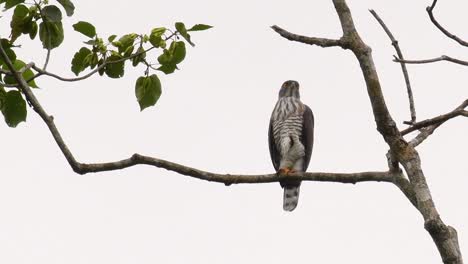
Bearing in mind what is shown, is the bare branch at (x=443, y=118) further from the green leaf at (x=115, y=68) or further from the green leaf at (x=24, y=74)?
the green leaf at (x=24, y=74)

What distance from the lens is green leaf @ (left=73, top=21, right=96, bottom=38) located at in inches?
151

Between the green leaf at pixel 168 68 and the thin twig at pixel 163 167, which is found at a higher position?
the green leaf at pixel 168 68

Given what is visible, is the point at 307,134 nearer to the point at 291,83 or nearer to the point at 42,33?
the point at 291,83

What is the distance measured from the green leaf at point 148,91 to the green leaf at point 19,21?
0.58 meters

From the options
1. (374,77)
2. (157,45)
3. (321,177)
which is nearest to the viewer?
(374,77)

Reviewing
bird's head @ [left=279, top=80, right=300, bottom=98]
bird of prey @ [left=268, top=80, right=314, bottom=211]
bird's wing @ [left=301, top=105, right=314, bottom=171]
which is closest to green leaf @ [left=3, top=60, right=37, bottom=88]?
bird of prey @ [left=268, top=80, right=314, bottom=211]

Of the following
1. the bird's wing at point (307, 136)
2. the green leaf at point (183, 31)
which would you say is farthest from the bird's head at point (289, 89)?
the green leaf at point (183, 31)

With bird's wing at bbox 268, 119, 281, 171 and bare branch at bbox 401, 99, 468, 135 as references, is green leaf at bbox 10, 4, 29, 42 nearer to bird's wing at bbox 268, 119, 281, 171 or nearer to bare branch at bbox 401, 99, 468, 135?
bare branch at bbox 401, 99, 468, 135

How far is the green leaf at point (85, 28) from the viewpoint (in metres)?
3.83

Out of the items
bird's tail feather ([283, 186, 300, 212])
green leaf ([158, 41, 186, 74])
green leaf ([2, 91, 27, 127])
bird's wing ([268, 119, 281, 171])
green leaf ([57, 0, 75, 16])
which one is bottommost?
green leaf ([2, 91, 27, 127])

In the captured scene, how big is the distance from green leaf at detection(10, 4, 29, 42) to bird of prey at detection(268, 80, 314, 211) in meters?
5.93

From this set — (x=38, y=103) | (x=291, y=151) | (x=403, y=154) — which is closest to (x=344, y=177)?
(x=403, y=154)

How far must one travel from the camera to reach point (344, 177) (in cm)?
406

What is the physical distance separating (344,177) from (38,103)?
151 cm
